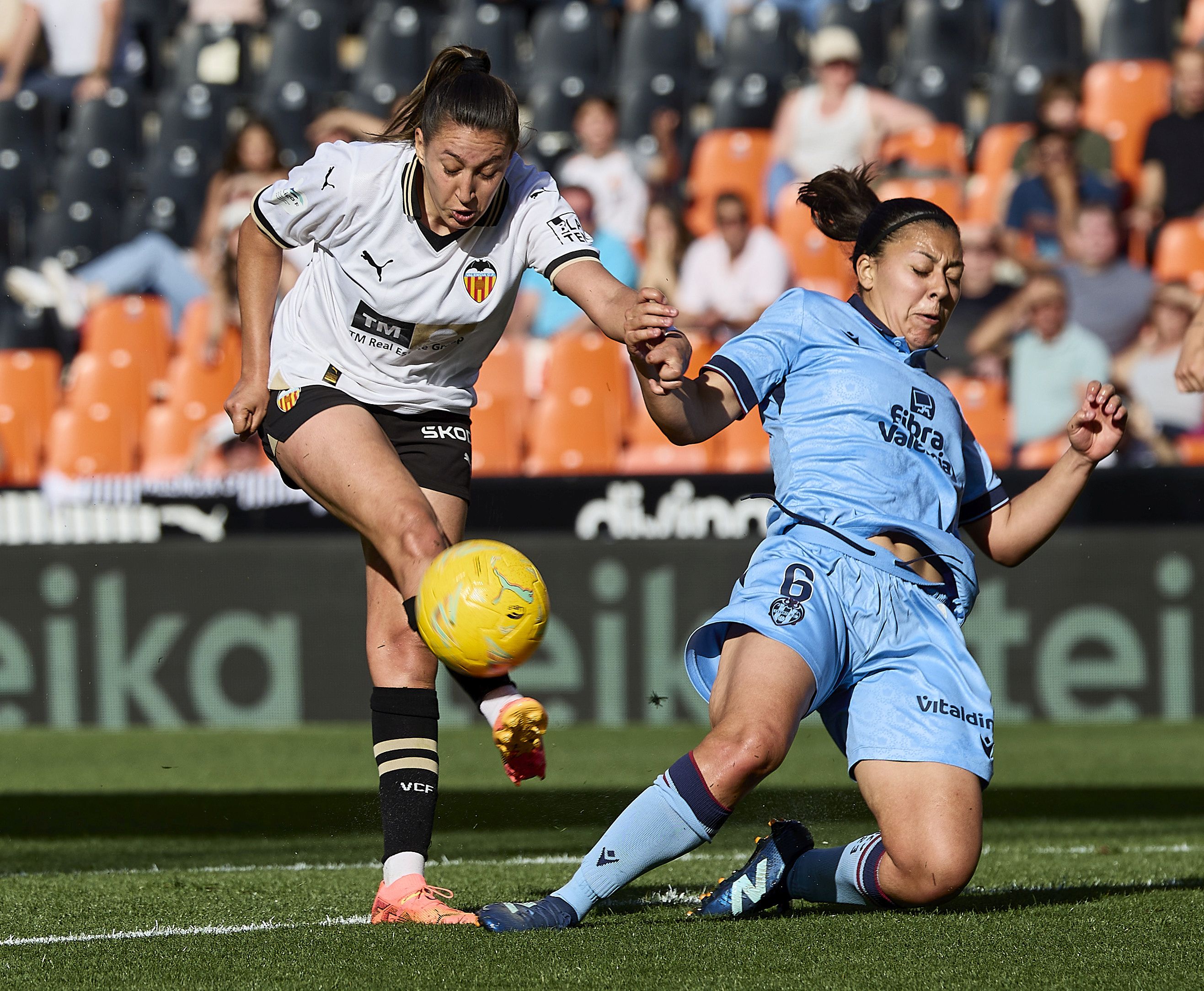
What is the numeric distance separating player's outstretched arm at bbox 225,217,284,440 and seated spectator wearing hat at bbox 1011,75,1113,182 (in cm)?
705

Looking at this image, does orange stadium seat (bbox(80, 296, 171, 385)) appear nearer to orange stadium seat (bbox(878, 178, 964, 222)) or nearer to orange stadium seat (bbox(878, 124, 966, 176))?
orange stadium seat (bbox(878, 178, 964, 222))

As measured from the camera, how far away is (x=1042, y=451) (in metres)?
8.98

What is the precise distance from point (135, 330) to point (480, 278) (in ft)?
24.0

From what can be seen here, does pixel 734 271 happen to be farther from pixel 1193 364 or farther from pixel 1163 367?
pixel 1193 364

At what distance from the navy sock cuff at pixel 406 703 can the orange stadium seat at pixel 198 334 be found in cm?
658

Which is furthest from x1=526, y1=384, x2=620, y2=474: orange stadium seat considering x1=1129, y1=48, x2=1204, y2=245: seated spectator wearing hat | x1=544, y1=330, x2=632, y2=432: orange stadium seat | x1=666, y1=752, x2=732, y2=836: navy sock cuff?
x1=666, y1=752, x2=732, y2=836: navy sock cuff

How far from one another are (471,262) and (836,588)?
3.80 ft

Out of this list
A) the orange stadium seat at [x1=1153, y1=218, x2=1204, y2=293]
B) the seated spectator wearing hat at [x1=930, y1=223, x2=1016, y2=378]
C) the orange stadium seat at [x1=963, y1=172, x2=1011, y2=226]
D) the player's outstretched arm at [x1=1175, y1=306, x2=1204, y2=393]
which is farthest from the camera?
the orange stadium seat at [x1=963, y1=172, x2=1011, y2=226]

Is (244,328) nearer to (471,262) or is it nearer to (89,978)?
(471,262)

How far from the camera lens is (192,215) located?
466 inches

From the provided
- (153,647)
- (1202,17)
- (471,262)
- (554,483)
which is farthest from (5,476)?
(1202,17)

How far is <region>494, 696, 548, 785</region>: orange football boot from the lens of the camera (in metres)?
3.48

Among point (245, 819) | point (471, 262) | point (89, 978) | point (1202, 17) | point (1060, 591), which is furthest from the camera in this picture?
point (1202, 17)

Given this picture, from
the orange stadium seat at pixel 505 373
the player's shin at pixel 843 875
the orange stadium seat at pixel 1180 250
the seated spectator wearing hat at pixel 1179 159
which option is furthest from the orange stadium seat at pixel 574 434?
the player's shin at pixel 843 875
